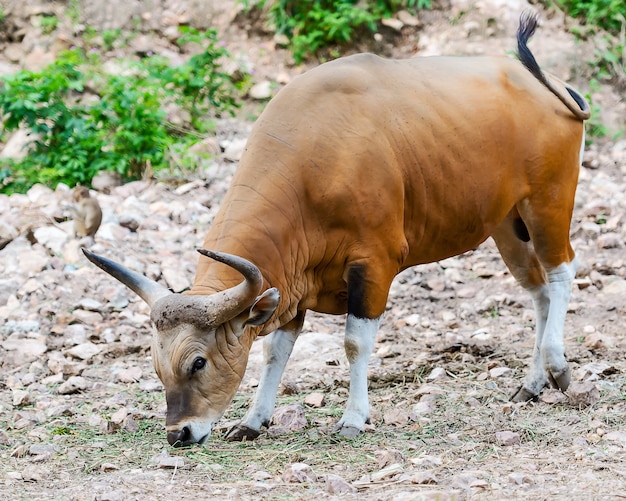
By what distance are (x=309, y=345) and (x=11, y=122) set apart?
5.94 meters

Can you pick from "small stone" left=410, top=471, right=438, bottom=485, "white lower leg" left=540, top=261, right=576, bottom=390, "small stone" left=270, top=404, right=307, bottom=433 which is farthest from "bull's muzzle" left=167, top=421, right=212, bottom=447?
"white lower leg" left=540, top=261, right=576, bottom=390

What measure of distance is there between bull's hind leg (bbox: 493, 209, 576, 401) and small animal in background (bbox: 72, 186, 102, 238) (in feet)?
14.0

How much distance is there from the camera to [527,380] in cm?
Result: 642

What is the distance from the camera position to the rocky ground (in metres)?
4.55

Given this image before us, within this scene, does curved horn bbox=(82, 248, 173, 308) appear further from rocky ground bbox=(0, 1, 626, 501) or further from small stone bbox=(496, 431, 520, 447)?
small stone bbox=(496, 431, 520, 447)

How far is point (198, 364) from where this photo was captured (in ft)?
16.4

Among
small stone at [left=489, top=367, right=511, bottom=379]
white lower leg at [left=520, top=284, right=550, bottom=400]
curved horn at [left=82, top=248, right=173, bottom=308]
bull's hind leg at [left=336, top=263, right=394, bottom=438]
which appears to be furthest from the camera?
small stone at [left=489, top=367, right=511, bottom=379]

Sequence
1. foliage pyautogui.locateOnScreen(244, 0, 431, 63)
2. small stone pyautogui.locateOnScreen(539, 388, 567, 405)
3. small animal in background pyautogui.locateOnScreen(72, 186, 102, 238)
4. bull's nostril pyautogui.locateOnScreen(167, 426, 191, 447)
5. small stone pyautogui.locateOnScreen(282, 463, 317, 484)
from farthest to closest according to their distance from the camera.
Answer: foliage pyautogui.locateOnScreen(244, 0, 431, 63) → small animal in background pyautogui.locateOnScreen(72, 186, 102, 238) → small stone pyautogui.locateOnScreen(539, 388, 567, 405) → bull's nostril pyautogui.locateOnScreen(167, 426, 191, 447) → small stone pyautogui.locateOnScreen(282, 463, 317, 484)

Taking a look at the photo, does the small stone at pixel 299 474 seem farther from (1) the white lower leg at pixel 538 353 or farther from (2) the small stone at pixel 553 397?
(1) the white lower leg at pixel 538 353

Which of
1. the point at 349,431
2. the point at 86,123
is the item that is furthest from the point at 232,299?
the point at 86,123

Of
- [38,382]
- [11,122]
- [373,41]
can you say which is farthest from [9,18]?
[38,382]

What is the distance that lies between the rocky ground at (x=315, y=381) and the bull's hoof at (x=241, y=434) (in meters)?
0.09

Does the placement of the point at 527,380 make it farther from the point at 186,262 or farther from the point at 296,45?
the point at 296,45

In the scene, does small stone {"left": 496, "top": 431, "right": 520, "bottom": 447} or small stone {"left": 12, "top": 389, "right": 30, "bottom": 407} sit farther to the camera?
small stone {"left": 12, "top": 389, "right": 30, "bottom": 407}
